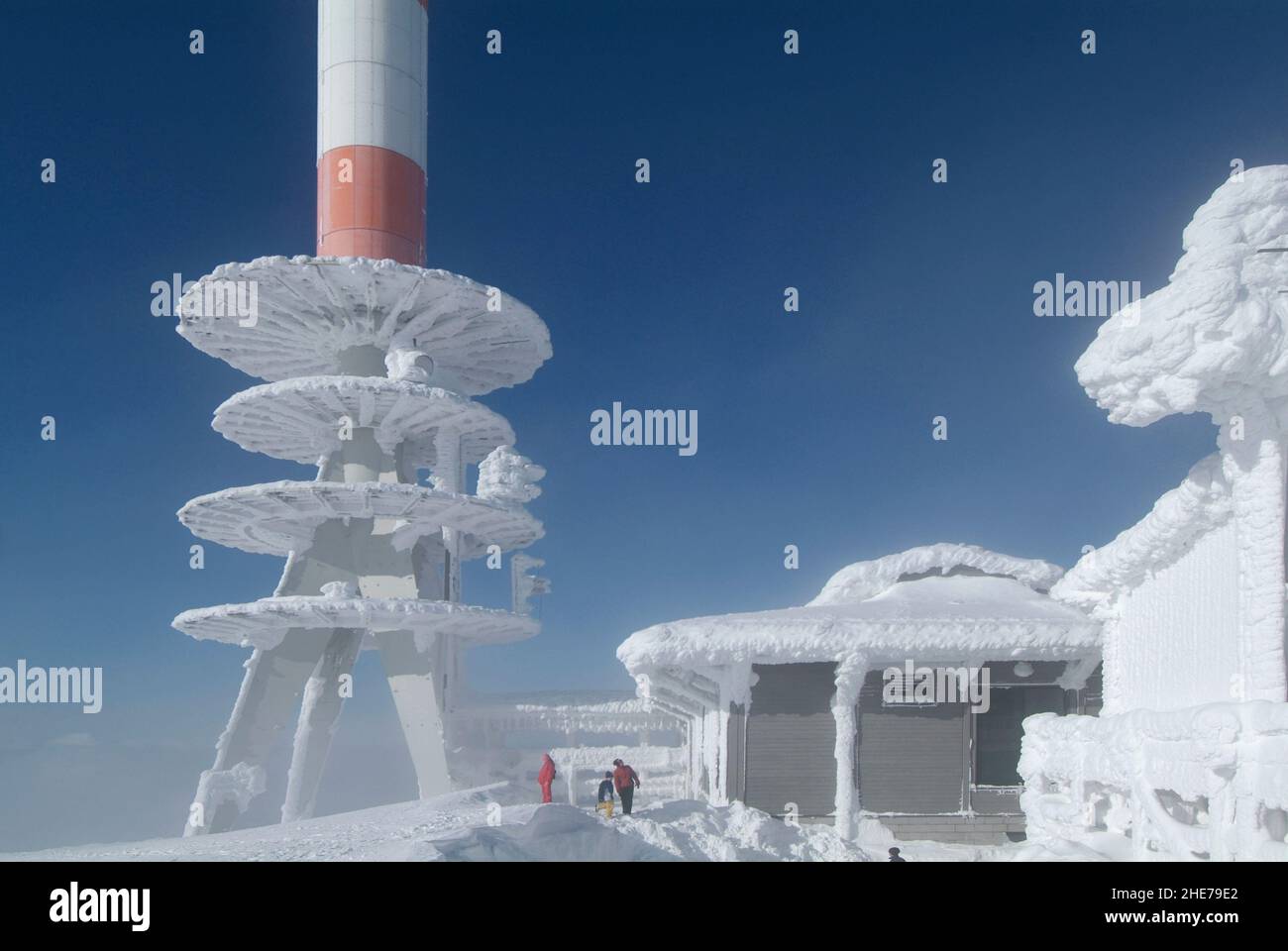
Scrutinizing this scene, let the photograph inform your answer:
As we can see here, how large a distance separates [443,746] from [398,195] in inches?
621

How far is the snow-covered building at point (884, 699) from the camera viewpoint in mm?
20609

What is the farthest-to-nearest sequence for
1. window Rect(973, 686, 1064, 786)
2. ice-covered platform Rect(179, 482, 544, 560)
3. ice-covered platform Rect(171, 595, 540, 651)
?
1. ice-covered platform Rect(179, 482, 544, 560)
2. ice-covered platform Rect(171, 595, 540, 651)
3. window Rect(973, 686, 1064, 786)

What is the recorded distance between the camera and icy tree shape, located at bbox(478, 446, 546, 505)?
30.1 metres

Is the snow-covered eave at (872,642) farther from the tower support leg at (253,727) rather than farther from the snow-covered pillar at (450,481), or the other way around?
the tower support leg at (253,727)

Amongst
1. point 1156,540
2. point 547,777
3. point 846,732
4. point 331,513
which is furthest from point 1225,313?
point 331,513

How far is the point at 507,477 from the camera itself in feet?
99.3

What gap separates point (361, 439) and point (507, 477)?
4156mm

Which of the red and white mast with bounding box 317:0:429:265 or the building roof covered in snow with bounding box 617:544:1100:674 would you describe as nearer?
the building roof covered in snow with bounding box 617:544:1100:674

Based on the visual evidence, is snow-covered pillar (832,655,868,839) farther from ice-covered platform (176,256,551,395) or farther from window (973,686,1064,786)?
ice-covered platform (176,256,551,395)

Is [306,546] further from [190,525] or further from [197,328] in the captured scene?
[197,328]

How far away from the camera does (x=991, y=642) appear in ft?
67.4

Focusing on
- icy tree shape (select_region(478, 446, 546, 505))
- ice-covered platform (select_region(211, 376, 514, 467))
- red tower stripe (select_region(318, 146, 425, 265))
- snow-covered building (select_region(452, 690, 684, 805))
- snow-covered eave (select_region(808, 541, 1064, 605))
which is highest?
red tower stripe (select_region(318, 146, 425, 265))

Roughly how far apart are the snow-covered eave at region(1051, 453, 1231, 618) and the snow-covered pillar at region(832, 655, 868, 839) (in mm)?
4316

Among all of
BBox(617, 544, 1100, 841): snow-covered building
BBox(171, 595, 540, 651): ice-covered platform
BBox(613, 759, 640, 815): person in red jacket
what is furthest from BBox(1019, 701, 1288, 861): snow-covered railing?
BBox(171, 595, 540, 651): ice-covered platform
